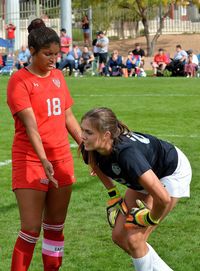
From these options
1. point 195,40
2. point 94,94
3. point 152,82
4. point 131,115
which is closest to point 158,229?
point 131,115

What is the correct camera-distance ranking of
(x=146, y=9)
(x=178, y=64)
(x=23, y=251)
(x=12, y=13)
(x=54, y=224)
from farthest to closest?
1. (x=146, y=9)
2. (x=12, y=13)
3. (x=178, y=64)
4. (x=54, y=224)
5. (x=23, y=251)

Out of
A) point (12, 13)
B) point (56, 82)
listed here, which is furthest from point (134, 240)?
point (12, 13)

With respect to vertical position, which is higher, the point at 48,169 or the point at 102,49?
the point at 102,49

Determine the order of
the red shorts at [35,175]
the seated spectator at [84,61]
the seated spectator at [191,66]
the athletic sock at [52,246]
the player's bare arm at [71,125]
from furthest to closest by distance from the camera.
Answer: the seated spectator at [84,61], the seated spectator at [191,66], the player's bare arm at [71,125], the athletic sock at [52,246], the red shorts at [35,175]

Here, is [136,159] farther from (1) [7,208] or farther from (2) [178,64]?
(2) [178,64]

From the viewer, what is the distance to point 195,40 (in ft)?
174

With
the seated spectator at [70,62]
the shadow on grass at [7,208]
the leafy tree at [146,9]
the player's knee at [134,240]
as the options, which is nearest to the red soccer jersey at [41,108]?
the player's knee at [134,240]

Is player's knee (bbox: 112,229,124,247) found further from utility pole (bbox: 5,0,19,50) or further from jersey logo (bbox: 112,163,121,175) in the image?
utility pole (bbox: 5,0,19,50)

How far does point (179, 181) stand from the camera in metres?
6.32

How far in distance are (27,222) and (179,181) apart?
1.22 metres

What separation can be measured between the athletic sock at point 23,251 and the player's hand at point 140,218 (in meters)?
0.84

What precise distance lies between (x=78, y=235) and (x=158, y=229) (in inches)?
33.8

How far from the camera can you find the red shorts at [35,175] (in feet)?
20.7

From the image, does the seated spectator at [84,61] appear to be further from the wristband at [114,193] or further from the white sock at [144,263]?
the white sock at [144,263]
